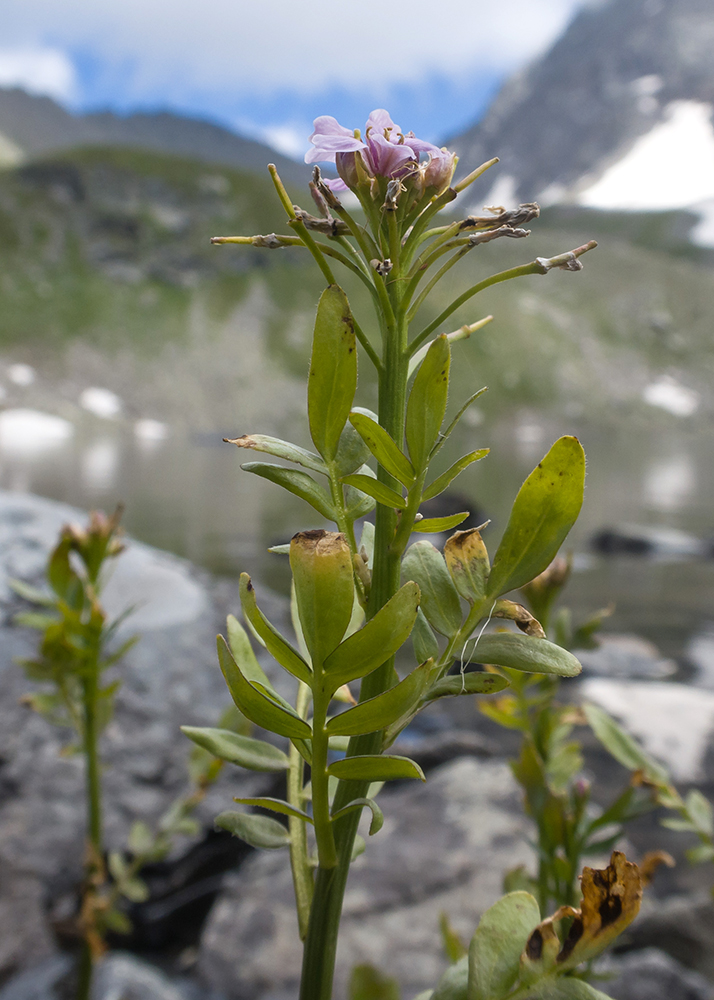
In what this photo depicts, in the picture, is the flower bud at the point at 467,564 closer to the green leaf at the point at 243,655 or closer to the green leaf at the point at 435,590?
the green leaf at the point at 435,590

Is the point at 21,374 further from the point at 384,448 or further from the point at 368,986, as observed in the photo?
the point at 384,448

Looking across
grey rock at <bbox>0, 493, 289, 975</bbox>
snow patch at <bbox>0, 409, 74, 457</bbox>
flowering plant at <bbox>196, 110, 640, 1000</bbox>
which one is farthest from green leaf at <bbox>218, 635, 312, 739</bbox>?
snow patch at <bbox>0, 409, 74, 457</bbox>

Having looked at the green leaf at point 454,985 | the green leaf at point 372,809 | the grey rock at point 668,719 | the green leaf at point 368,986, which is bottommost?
the grey rock at point 668,719

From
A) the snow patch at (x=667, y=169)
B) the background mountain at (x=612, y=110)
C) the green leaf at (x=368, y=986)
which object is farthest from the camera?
the background mountain at (x=612, y=110)

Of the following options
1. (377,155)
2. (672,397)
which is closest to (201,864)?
(377,155)

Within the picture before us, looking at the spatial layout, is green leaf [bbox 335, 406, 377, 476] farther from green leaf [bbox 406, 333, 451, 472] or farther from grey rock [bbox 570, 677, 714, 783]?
grey rock [bbox 570, 677, 714, 783]

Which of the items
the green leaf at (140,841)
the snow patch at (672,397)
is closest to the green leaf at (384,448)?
the green leaf at (140,841)

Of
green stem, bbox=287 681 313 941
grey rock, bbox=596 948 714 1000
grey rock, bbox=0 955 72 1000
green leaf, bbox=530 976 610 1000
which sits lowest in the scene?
grey rock, bbox=0 955 72 1000
